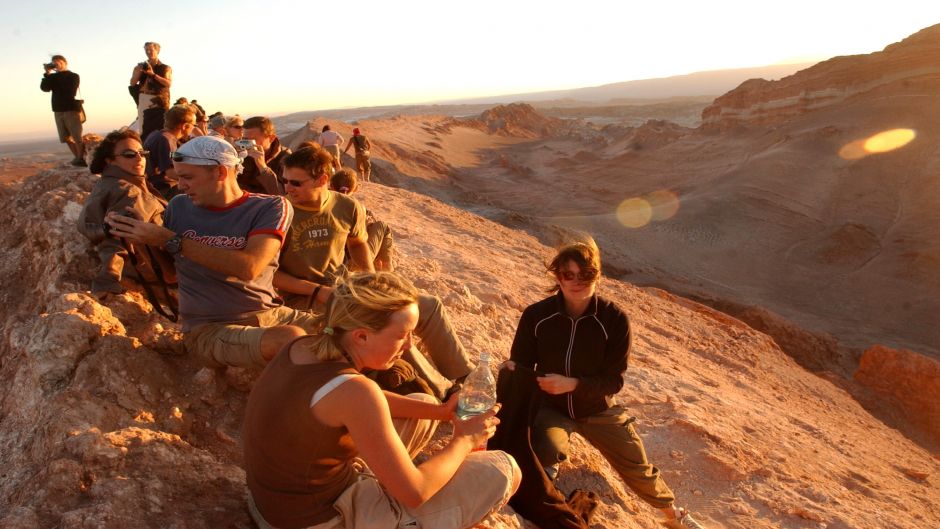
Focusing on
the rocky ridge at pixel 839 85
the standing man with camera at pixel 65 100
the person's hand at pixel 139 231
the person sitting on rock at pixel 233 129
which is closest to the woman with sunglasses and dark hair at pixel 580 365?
the person's hand at pixel 139 231

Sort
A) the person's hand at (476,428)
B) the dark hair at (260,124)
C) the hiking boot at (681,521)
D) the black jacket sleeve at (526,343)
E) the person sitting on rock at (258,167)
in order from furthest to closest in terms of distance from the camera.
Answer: the dark hair at (260,124), the person sitting on rock at (258,167), the hiking boot at (681,521), the black jacket sleeve at (526,343), the person's hand at (476,428)

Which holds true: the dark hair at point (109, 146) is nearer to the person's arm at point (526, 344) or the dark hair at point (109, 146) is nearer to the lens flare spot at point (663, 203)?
the person's arm at point (526, 344)

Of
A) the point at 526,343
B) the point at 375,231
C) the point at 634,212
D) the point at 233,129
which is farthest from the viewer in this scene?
the point at 634,212

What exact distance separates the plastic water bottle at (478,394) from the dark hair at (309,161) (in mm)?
1666

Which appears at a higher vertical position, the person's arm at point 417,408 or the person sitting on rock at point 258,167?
the person sitting on rock at point 258,167

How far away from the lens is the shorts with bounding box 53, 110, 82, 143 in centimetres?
802

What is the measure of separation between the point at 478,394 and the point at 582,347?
0.86m

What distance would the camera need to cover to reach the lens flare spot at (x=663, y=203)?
2256cm

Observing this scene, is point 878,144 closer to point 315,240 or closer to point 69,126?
point 69,126

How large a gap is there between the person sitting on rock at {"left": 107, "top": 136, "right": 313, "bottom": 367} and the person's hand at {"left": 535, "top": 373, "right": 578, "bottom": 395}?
132 cm

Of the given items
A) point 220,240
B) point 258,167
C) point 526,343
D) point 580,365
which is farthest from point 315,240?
point 580,365

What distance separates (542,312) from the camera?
3.70 metres

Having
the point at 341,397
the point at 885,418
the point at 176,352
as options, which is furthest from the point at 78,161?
the point at 885,418

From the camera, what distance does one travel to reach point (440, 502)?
97.3 inches
